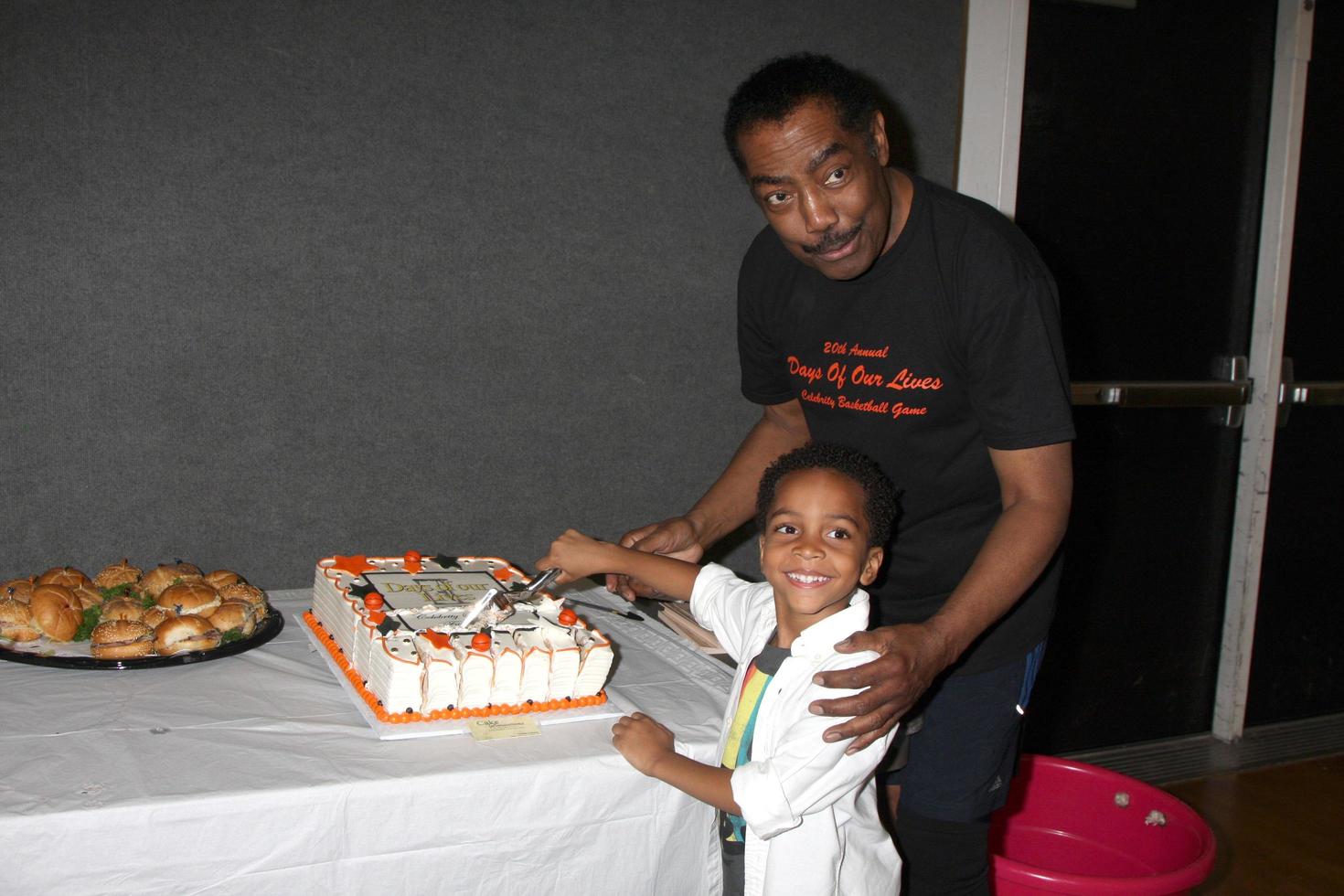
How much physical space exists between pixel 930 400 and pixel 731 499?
0.48 m

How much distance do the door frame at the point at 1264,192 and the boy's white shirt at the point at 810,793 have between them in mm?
2119

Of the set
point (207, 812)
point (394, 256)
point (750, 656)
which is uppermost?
point (394, 256)

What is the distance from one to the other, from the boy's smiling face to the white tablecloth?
0.24 metres

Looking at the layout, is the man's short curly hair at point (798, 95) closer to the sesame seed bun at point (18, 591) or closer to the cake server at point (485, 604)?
the cake server at point (485, 604)

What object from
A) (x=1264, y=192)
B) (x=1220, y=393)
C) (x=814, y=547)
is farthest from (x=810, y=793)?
(x=1264, y=192)

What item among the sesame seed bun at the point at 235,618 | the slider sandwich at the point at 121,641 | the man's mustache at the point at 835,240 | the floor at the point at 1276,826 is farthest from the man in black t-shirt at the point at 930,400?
the floor at the point at 1276,826

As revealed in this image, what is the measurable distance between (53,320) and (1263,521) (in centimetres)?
340

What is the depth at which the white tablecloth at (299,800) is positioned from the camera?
1.13m

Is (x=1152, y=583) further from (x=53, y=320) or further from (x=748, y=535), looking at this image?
(x=53, y=320)

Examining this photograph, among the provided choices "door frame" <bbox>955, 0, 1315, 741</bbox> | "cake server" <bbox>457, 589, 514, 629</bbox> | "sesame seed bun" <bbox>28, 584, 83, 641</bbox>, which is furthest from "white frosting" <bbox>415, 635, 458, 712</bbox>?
"door frame" <bbox>955, 0, 1315, 741</bbox>

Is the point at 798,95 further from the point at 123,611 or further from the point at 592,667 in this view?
the point at 123,611

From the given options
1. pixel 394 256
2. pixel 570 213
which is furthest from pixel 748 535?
pixel 394 256

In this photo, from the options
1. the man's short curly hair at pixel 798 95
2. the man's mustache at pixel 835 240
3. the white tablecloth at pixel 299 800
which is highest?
the man's short curly hair at pixel 798 95

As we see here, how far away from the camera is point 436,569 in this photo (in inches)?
72.8
